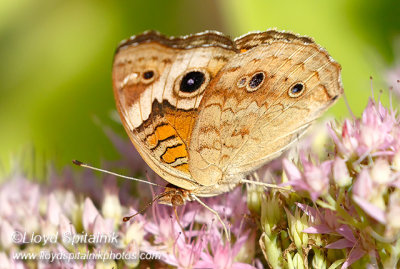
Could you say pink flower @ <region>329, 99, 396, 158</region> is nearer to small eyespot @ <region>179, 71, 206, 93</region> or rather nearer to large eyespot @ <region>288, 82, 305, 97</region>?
large eyespot @ <region>288, 82, 305, 97</region>

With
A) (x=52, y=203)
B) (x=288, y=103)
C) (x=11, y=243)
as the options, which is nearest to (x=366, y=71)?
(x=288, y=103)

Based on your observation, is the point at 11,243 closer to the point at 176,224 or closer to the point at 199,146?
the point at 176,224

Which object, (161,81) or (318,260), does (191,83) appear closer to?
(161,81)

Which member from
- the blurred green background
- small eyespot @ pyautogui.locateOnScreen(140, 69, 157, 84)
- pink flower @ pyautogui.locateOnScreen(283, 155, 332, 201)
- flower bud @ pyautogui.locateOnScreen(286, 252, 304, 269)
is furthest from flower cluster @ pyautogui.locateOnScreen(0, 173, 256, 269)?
the blurred green background

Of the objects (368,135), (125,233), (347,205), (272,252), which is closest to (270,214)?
(272,252)

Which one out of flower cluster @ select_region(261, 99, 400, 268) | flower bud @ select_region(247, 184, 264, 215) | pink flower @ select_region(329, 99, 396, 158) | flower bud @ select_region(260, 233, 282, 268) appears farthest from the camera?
flower bud @ select_region(247, 184, 264, 215)

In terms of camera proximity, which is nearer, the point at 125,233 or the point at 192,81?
the point at 192,81

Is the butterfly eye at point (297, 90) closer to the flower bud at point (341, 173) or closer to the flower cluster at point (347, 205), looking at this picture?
the flower cluster at point (347, 205)
